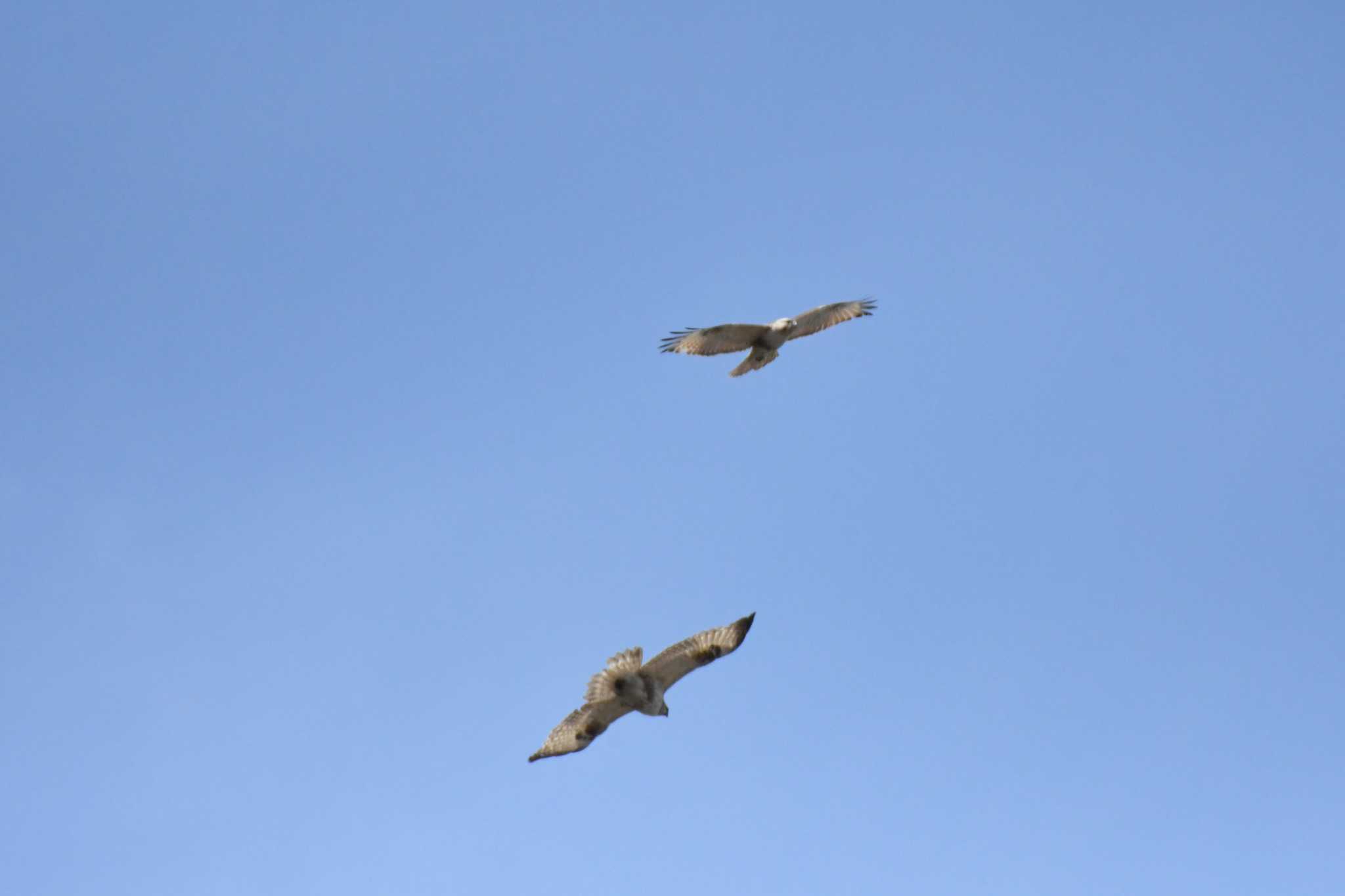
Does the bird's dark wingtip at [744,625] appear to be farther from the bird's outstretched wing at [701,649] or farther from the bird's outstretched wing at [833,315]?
the bird's outstretched wing at [833,315]

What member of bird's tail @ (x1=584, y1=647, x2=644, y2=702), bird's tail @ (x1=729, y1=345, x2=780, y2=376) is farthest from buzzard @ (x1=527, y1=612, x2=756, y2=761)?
bird's tail @ (x1=729, y1=345, x2=780, y2=376)

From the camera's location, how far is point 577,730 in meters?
22.3

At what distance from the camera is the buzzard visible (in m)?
21.8

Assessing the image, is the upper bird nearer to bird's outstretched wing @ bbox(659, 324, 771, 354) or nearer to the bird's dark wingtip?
bird's outstretched wing @ bbox(659, 324, 771, 354)

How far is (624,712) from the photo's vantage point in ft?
73.7

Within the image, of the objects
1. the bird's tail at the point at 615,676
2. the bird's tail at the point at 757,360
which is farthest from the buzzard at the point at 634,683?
the bird's tail at the point at 757,360

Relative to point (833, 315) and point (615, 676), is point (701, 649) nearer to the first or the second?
point (615, 676)

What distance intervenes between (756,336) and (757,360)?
1.98ft

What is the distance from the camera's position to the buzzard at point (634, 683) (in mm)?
21812

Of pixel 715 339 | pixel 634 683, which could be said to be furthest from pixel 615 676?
pixel 715 339

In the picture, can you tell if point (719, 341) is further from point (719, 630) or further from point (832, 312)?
point (719, 630)

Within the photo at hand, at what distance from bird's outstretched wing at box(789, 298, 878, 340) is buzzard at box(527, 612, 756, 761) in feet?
32.1

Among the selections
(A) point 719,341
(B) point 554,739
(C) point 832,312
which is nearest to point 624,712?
(B) point 554,739

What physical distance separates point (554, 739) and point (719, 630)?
3.74 m
